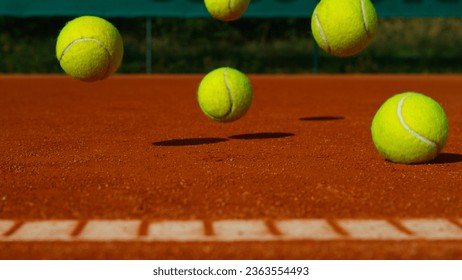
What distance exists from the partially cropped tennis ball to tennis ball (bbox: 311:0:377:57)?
1403 mm

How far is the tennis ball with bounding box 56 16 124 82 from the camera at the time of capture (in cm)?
609

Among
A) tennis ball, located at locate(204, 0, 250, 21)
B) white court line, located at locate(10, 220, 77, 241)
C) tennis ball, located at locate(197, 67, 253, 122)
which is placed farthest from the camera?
tennis ball, located at locate(204, 0, 250, 21)

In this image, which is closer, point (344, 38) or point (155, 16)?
point (344, 38)

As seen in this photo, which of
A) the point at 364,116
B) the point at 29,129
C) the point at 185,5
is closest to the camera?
the point at 29,129

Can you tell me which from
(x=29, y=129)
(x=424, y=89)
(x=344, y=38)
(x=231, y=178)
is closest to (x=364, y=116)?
(x=344, y=38)

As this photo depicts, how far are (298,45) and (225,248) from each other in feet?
64.9

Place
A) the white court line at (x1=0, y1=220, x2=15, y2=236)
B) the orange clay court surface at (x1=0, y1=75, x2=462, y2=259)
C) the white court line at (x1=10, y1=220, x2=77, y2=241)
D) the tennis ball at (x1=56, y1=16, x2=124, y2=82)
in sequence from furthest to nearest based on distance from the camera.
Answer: the tennis ball at (x1=56, y1=16, x2=124, y2=82)
the white court line at (x1=0, y1=220, x2=15, y2=236)
the white court line at (x1=10, y1=220, x2=77, y2=241)
the orange clay court surface at (x1=0, y1=75, x2=462, y2=259)

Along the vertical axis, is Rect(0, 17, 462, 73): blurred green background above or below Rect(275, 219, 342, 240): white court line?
above

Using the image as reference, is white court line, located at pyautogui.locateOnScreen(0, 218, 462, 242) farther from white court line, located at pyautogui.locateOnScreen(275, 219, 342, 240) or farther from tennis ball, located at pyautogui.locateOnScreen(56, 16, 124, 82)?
tennis ball, located at pyautogui.locateOnScreen(56, 16, 124, 82)

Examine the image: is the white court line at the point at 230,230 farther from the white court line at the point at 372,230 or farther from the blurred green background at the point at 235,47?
the blurred green background at the point at 235,47

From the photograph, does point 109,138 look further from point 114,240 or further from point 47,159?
point 114,240

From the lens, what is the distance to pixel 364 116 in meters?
9.27

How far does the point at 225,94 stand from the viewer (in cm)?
688

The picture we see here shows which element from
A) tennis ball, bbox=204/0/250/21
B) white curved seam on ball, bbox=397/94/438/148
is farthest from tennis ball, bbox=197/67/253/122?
tennis ball, bbox=204/0/250/21
